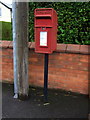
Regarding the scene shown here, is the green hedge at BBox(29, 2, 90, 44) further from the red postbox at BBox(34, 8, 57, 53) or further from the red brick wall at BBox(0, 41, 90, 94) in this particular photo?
the red postbox at BBox(34, 8, 57, 53)

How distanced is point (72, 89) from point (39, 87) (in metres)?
0.84

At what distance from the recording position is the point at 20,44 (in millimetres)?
3201

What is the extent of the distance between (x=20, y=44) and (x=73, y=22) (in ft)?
4.91

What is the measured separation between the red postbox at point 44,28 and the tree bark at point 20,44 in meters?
0.35

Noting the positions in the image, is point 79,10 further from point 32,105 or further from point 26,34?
point 32,105

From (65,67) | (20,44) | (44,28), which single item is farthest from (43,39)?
(65,67)

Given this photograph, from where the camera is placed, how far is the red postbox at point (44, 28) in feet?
9.25

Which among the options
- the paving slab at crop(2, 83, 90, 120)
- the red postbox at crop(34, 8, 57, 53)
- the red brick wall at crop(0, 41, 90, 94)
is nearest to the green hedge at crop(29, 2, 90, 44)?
the red brick wall at crop(0, 41, 90, 94)

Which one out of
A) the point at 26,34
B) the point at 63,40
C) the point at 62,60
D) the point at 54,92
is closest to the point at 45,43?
the point at 26,34

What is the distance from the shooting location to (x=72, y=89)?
12.2ft

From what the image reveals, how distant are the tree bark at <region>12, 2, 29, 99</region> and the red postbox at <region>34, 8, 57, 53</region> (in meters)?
0.35

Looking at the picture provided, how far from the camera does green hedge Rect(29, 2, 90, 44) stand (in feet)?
12.2

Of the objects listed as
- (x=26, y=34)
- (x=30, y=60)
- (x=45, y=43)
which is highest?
(x=26, y=34)

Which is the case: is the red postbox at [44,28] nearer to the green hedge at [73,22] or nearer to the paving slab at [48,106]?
the green hedge at [73,22]
